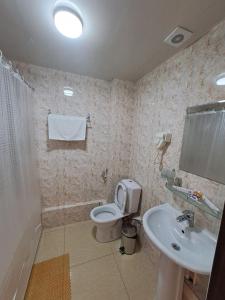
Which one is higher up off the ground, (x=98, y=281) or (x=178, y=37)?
(x=178, y=37)

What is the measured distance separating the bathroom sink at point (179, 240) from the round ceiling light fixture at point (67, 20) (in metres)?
1.65

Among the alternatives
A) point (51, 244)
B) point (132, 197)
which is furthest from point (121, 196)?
point (51, 244)

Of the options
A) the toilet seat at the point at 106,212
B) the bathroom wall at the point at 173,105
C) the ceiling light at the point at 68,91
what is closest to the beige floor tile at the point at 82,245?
the toilet seat at the point at 106,212

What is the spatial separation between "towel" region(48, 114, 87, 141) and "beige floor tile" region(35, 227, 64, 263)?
1.42 m

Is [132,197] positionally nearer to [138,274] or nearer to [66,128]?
[138,274]

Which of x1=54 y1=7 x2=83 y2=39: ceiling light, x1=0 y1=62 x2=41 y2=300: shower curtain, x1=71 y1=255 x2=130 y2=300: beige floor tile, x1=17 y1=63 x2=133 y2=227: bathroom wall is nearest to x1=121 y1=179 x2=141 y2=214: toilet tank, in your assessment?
x1=17 y1=63 x2=133 y2=227: bathroom wall

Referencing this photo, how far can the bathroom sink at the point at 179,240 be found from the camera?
32.3 inches

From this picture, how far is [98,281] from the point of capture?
4.62 feet

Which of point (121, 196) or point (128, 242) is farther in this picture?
point (121, 196)

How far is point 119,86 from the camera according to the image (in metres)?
2.07

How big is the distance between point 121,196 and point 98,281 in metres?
0.94

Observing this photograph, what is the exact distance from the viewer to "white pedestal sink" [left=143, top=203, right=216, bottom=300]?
0.93 m

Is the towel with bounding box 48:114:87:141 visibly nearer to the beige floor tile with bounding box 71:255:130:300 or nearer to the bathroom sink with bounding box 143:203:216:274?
the bathroom sink with bounding box 143:203:216:274

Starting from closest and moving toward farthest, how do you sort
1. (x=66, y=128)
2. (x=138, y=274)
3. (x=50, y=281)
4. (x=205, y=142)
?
1. (x=205, y=142)
2. (x=50, y=281)
3. (x=138, y=274)
4. (x=66, y=128)
